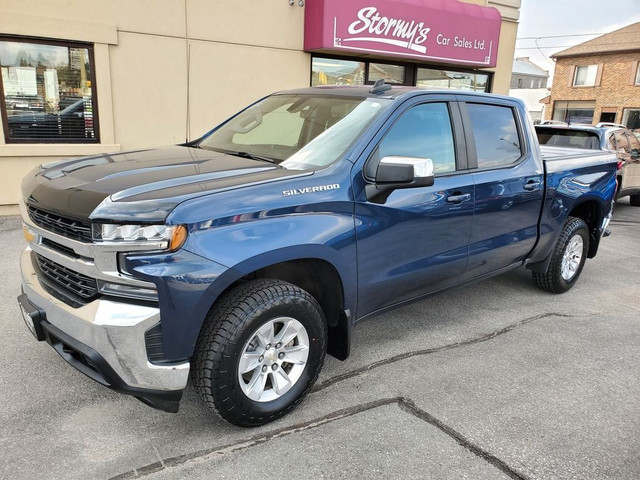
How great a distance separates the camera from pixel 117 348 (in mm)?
2387

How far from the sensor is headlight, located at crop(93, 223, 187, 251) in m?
2.39

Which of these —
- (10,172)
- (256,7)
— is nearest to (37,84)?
(10,172)

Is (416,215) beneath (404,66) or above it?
beneath

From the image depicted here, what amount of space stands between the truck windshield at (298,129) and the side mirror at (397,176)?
287 millimetres

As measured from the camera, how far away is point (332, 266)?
3033 millimetres

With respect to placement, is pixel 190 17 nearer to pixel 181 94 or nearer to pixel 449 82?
pixel 181 94

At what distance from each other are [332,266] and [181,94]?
6.77 meters

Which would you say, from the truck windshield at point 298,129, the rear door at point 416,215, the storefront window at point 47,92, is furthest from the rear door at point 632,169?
the storefront window at point 47,92

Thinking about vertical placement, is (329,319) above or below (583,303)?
above

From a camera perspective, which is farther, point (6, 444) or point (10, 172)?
point (10, 172)

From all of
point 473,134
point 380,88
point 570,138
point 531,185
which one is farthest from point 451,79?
point 380,88

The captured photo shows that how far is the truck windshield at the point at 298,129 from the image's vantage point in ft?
10.7

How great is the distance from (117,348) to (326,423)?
1.24 meters

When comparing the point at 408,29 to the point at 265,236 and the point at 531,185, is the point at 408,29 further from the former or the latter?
the point at 265,236
